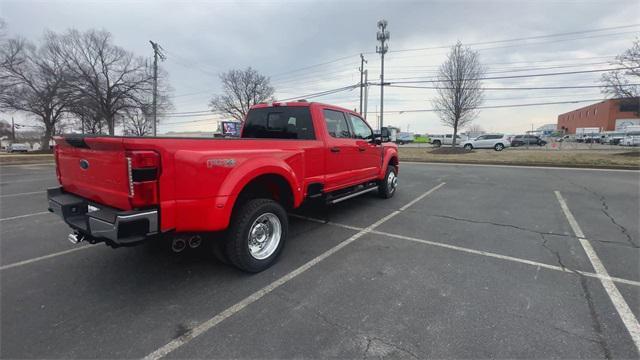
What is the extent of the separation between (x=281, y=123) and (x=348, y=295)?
2.98 metres

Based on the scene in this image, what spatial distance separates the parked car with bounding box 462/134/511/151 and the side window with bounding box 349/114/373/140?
29.2 meters

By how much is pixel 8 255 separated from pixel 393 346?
510cm

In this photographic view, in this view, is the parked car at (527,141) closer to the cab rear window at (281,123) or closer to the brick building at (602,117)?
the brick building at (602,117)

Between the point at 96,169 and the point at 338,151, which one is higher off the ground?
the point at 338,151

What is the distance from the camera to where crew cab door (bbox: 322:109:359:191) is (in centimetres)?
486

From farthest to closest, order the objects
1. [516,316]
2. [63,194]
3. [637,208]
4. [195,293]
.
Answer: [637,208] < [63,194] < [195,293] < [516,316]

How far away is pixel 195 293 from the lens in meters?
3.05

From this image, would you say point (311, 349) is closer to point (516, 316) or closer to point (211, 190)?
point (211, 190)

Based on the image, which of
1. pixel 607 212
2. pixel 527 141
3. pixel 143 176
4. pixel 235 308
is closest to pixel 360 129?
pixel 235 308

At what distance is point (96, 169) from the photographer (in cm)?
282

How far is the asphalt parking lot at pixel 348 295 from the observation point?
7.50 ft

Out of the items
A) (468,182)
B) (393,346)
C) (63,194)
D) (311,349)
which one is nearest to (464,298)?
(393,346)

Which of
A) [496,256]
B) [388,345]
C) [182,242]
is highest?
[182,242]

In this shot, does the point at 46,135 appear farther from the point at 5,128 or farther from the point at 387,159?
the point at 387,159
